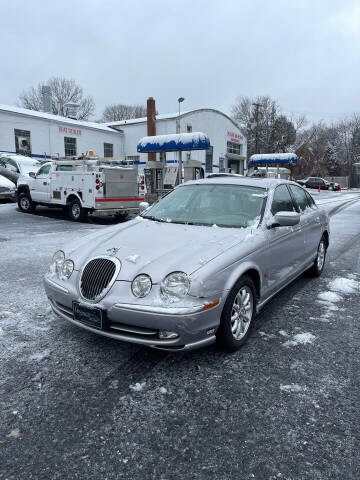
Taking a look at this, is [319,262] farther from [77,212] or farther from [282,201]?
[77,212]

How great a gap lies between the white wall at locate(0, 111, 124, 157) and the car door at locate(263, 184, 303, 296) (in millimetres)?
22591

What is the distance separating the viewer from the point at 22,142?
23.8m

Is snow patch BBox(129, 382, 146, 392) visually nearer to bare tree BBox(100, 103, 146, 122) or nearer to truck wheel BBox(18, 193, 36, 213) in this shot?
truck wheel BBox(18, 193, 36, 213)

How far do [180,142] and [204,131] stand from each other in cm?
1562

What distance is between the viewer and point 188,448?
7.17 ft

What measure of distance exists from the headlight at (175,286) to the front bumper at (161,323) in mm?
98

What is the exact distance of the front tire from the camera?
10.1ft

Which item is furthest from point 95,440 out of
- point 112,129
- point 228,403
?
point 112,129

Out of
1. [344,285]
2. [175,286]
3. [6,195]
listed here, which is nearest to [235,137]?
[6,195]

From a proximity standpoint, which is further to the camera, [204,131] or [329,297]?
[204,131]

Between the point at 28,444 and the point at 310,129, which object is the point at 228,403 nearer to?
the point at 28,444

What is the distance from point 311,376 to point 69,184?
10546 millimetres

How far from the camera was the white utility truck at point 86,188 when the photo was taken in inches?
448

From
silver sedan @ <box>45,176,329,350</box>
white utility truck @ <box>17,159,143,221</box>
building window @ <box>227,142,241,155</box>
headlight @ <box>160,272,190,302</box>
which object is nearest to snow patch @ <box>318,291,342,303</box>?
silver sedan @ <box>45,176,329,350</box>
